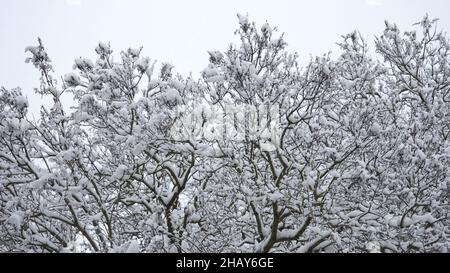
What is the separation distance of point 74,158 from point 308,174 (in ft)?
11.9

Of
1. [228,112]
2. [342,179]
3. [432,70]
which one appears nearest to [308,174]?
[342,179]

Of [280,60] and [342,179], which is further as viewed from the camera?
[280,60]

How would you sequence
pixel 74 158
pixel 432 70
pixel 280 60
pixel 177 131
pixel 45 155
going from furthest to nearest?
pixel 432 70 → pixel 280 60 → pixel 45 155 → pixel 177 131 → pixel 74 158

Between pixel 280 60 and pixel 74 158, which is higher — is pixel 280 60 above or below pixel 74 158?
above

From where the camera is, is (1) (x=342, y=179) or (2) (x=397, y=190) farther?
(2) (x=397, y=190)

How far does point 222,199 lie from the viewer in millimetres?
7926

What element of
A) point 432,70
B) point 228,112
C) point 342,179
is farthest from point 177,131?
point 432,70
